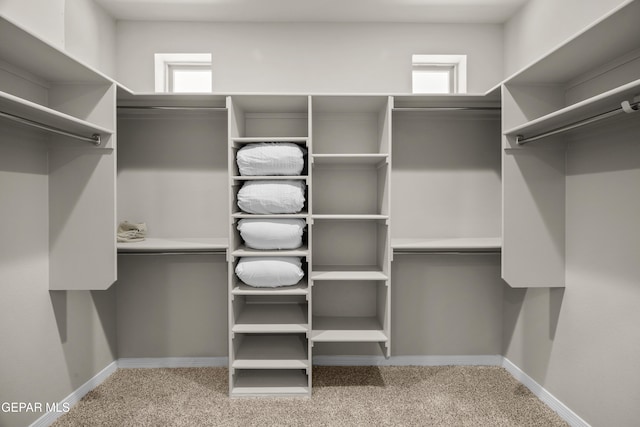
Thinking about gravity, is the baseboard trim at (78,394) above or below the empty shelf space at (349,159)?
below

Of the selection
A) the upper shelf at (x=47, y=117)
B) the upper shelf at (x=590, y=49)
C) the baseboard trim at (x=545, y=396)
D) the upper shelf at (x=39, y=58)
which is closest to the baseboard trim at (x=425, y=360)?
the baseboard trim at (x=545, y=396)

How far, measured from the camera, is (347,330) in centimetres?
262

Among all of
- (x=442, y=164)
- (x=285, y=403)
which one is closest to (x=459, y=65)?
(x=442, y=164)

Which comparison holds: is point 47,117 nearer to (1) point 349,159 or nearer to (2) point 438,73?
(1) point 349,159

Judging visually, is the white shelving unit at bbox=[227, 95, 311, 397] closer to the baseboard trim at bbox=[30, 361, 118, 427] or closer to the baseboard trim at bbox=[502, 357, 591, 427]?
the baseboard trim at bbox=[30, 361, 118, 427]

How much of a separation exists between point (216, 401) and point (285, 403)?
0.46 meters

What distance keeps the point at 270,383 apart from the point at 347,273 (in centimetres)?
93

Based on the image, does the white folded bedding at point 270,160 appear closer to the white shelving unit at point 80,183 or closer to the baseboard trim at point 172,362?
the white shelving unit at point 80,183

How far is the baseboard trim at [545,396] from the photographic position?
2.12 meters

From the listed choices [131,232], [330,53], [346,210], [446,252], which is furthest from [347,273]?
[330,53]

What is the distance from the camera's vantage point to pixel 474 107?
8.62 feet

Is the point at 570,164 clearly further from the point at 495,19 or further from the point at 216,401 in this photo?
the point at 216,401

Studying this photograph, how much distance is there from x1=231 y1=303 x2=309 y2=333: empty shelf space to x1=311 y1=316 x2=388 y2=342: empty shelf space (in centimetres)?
13

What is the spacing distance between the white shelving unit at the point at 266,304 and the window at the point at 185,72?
0.54m
